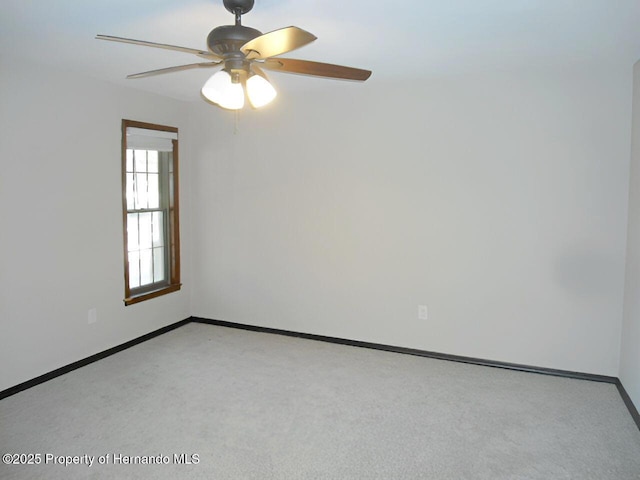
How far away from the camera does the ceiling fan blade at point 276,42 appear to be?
1.68 meters

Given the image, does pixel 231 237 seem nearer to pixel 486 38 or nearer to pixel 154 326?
pixel 154 326

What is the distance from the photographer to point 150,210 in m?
4.54

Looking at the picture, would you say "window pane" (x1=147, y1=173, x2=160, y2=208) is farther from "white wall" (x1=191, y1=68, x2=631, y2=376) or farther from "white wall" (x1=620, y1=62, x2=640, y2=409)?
"white wall" (x1=620, y1=62, x2=640, y2=409)

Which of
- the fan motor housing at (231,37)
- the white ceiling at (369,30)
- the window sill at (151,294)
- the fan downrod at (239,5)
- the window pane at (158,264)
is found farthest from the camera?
the window pane at (158,264)

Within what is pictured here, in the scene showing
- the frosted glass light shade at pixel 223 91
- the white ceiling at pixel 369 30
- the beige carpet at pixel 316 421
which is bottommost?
the beige carpet at pixel 316 421

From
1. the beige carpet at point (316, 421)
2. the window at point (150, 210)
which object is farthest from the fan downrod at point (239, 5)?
the window at point (150, 210)

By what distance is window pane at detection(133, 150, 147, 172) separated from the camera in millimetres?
4359

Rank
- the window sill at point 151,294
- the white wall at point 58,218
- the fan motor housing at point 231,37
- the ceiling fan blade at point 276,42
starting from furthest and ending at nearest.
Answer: the window sill at point 151,294
the white wall at point 58,218
the fan motor housing at point 231,37
the ceiling fan blade at point 276,42

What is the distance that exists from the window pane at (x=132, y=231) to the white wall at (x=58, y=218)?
285mm

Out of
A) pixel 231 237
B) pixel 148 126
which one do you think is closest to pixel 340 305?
pixel 231 237

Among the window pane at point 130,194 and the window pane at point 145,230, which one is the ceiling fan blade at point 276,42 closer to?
the window pane at point 130,194

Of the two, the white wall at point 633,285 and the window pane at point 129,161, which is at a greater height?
the window pane at point 129,161

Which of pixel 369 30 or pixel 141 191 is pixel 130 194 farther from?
pixel 369 30

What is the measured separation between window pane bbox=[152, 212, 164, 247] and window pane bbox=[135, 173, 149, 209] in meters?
0.16
